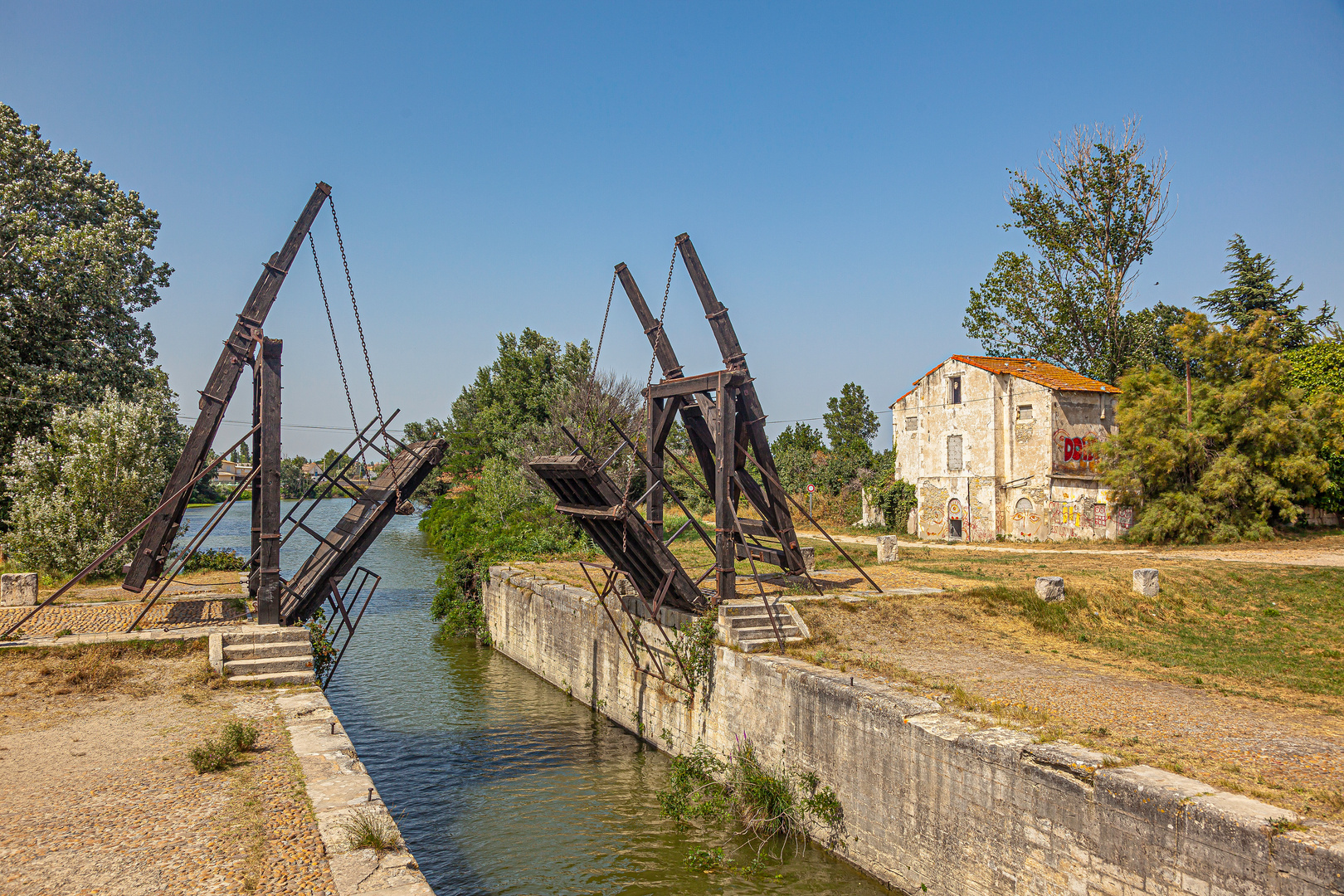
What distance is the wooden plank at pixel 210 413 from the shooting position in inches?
489

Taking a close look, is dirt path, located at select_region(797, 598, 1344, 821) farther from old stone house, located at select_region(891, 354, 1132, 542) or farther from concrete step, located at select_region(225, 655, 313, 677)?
old stone house, located at select_region(891, 354, 1132, 542)

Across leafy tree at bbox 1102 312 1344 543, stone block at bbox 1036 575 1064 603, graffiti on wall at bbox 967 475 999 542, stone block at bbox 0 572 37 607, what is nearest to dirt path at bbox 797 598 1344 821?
stone block at bbox 1036 575 1064 603

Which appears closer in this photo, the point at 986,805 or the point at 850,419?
the point at 986,805

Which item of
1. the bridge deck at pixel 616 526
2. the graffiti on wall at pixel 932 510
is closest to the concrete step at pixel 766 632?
the bridge deck at pixel 616 526

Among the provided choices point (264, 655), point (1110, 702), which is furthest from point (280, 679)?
point (1110, 702)

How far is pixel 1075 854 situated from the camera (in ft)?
23.5

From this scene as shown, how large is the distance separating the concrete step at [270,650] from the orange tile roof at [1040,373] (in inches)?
1065

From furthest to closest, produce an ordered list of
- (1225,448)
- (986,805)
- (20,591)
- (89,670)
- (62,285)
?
(1225,448) < (62,285) < (20,591) < (89,670) < (986,805)

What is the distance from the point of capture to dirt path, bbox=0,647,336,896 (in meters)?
5.62

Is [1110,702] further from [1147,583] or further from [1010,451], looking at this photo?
[1010,451]

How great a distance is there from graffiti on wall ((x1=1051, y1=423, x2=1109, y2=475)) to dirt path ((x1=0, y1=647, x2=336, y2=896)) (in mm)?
27830

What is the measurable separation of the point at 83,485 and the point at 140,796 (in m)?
16.4

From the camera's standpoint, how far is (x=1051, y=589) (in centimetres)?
1541

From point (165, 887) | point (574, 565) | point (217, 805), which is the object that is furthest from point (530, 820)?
point (574, 565)
